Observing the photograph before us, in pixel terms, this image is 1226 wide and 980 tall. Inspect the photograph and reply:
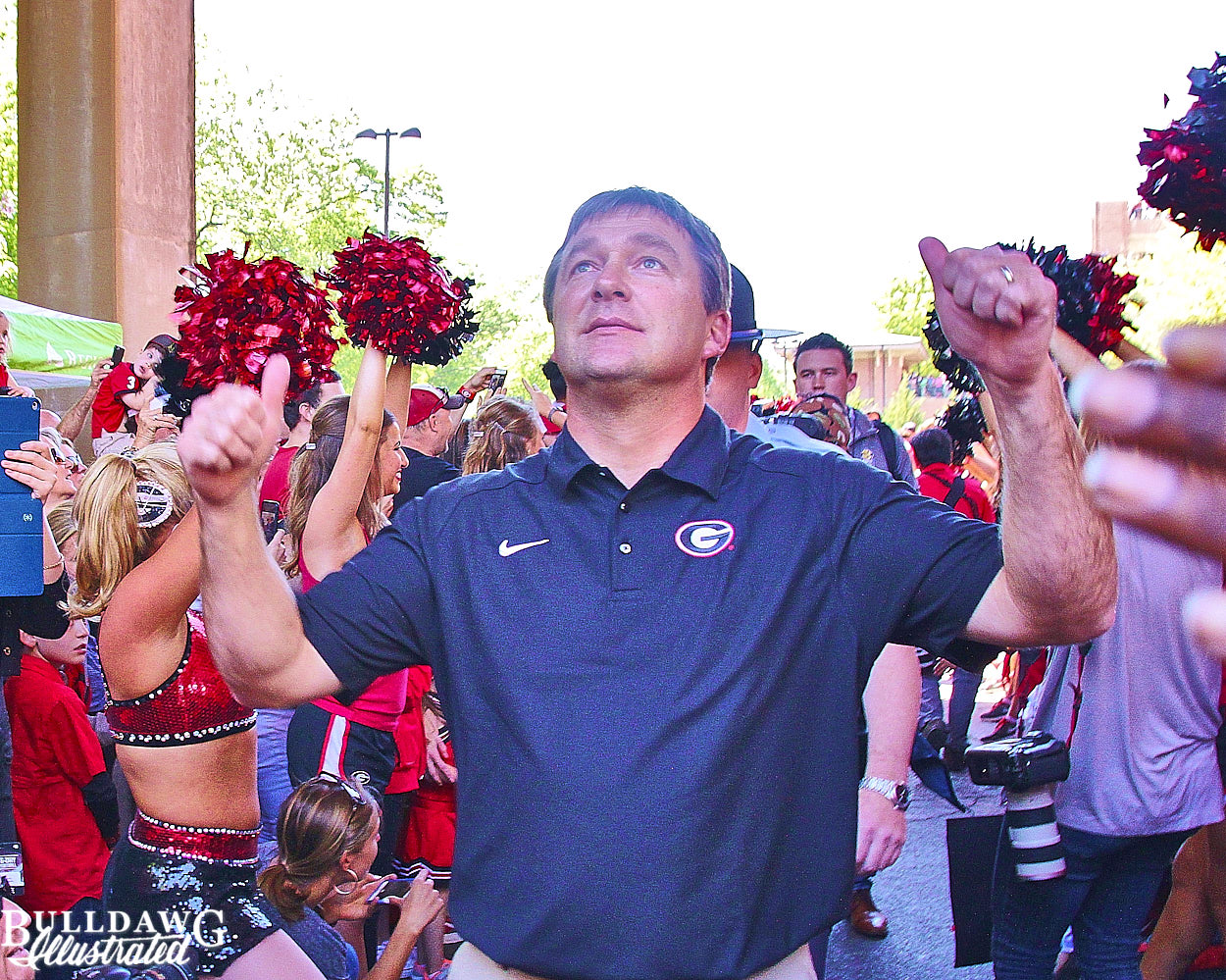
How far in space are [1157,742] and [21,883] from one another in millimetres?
3752

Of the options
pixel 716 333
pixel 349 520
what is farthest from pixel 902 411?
pixel 716 333

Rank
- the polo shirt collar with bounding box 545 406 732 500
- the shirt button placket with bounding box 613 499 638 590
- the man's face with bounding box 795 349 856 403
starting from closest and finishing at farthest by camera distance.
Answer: the shirt button placket with bounding box 613 499 638 590
the polo shirt collar with bounding box 545 406 732 500
the man's face with bounding box 795 349 856 403

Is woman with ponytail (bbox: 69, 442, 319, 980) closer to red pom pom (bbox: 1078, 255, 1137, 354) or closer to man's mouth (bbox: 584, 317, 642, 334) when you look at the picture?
man's mouth (bbox: 584, 317, 642, 334)

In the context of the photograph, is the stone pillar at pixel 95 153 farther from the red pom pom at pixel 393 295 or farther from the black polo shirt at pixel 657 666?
the black polo shirt at pixel 657 666

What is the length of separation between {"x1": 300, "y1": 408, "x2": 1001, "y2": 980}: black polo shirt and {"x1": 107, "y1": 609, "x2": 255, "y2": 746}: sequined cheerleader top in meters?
1.32

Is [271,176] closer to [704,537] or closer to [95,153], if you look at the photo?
[95,153]

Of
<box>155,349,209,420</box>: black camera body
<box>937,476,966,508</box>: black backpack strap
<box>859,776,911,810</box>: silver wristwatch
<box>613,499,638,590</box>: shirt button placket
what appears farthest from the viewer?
<box>937,476,966,508</box>: black backpack strap

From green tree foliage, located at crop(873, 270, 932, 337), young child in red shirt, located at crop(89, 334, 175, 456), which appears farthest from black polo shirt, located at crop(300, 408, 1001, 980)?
green tree foliage, located at crop(873, 270, 932, 337)

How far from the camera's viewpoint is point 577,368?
231 cm

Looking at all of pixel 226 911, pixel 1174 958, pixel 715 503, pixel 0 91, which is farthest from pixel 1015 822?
pixel 0 91

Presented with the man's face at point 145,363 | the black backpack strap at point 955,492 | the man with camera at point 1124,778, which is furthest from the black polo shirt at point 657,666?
the black backpack strap at point 955,492

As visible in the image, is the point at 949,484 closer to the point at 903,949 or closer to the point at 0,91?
the point at 903,949

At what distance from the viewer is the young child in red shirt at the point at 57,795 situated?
4422mm

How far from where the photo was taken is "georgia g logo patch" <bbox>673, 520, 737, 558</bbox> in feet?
6.92
